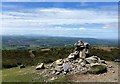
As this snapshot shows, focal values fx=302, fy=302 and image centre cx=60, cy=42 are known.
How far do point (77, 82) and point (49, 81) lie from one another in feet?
8.28

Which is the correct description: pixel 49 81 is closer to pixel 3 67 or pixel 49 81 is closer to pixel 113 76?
pixel 113 76

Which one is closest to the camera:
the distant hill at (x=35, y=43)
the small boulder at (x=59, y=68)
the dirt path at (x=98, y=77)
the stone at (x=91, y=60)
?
the dirt path at (x=98, y=77)

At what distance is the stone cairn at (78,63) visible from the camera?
28.6m

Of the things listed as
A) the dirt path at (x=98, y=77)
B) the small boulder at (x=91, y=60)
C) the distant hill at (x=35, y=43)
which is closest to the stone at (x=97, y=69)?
the dirt path at (x=98, y=77)

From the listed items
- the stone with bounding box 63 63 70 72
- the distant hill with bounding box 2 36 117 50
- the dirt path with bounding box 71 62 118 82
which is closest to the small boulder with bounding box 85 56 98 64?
the stone with bounding box 63 63 70 72

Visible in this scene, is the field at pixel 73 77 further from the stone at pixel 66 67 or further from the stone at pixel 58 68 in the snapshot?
the stone at pixel 58 68

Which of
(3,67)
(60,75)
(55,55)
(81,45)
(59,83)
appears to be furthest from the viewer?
(55,55)

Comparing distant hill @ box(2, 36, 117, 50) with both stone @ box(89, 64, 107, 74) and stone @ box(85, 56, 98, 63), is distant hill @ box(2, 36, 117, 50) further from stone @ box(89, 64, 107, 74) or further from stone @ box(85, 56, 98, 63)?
stone @ box(89, 64, 107, 74)

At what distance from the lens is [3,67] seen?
126 feet

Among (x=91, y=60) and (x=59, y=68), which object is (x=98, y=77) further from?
(x=59, y=68)

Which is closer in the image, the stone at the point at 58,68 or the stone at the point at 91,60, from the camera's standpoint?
the stone at the point at 58,68

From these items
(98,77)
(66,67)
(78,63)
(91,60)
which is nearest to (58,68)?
(66,67)

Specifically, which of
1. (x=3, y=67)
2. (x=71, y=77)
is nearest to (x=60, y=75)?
(x=71, y=77)

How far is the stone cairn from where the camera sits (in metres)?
28.6
